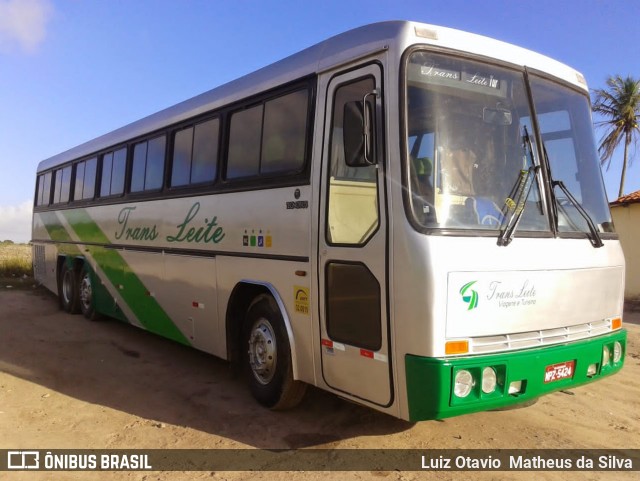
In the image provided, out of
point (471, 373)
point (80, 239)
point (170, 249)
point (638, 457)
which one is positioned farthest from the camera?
point (80, 239)

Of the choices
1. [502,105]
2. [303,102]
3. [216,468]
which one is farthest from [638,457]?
Result: [303,102]

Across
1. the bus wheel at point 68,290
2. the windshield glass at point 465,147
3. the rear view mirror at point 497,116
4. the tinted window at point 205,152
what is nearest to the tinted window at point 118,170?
the tinted window at point 205,152

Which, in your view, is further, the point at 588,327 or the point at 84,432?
the point at 84,432

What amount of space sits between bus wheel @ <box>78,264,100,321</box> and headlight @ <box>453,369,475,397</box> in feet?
27.1

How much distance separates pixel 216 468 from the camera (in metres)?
4.36

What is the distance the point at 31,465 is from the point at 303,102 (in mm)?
3814

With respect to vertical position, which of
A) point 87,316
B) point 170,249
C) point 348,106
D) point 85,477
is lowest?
point 85,477

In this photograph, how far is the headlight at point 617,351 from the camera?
4.83 m

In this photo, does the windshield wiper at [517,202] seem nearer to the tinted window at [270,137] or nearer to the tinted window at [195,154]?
the tinted window at [270,137]

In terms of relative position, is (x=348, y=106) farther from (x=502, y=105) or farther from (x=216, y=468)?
(x=216, y=468)

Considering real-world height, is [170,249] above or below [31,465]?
above

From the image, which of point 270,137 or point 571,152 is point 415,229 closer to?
point 571,152

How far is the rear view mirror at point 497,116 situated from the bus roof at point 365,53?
432 mm

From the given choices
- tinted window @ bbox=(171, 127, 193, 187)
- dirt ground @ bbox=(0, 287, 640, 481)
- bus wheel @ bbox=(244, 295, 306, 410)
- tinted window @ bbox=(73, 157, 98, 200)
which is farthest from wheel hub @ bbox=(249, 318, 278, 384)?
tinted window @ bbox=(73, 157, 98, 200)
